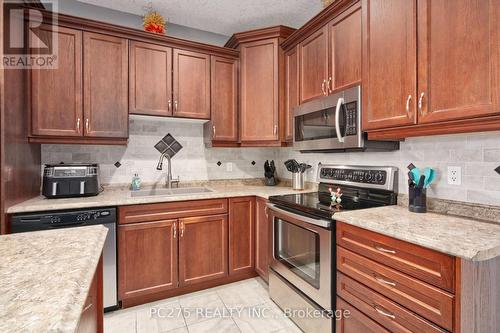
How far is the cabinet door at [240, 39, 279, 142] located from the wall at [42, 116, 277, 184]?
0.51 metres

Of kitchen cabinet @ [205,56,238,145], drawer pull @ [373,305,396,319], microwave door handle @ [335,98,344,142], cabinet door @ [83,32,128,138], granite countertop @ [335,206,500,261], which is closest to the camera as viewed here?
granite countertop @ [335,206,500,261]

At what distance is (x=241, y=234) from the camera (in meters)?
2.47

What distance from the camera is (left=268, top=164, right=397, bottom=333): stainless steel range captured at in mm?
1569

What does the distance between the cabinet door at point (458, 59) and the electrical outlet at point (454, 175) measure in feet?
1.31

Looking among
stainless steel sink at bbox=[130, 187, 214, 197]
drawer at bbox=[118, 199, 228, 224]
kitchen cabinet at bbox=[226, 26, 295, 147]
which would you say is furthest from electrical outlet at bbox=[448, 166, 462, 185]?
stainless steel sink at bbox=[130, 187, 214, 197]

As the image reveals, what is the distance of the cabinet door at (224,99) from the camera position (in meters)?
2.63

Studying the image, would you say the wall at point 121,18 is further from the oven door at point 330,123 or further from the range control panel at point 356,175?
the range control panel at point 356,175

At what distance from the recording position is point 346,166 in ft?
7.22

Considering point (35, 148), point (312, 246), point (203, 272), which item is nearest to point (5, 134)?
point (35, 148)

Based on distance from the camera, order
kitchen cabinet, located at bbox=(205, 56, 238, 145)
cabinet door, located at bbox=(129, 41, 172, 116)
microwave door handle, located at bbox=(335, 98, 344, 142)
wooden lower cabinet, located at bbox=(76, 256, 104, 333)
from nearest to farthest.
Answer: wooden lower cabinet, located at bbox=(76, 256, 104, 333)
microwave door handle, located at bbox=(335, 98, 344, 142)
cabinet door, located at bbox=(129, 41, 172, 116)
kitchen cabinet, located at bbox=(205, 56, 238, 145)

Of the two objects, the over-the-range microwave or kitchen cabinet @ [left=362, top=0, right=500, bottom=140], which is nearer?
kitchen cabinet @ [left=362, top=0, right=500, bottom=140]

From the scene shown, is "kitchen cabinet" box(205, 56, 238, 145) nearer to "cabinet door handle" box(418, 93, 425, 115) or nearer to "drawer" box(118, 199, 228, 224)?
"drawer" box(118, 199, 228, 224)

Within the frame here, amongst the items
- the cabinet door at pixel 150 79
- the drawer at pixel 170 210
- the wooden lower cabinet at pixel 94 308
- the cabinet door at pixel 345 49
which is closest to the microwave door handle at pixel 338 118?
the cabinet door at pixel 345 49

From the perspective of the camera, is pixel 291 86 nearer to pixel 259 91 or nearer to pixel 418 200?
pixel 259 91
